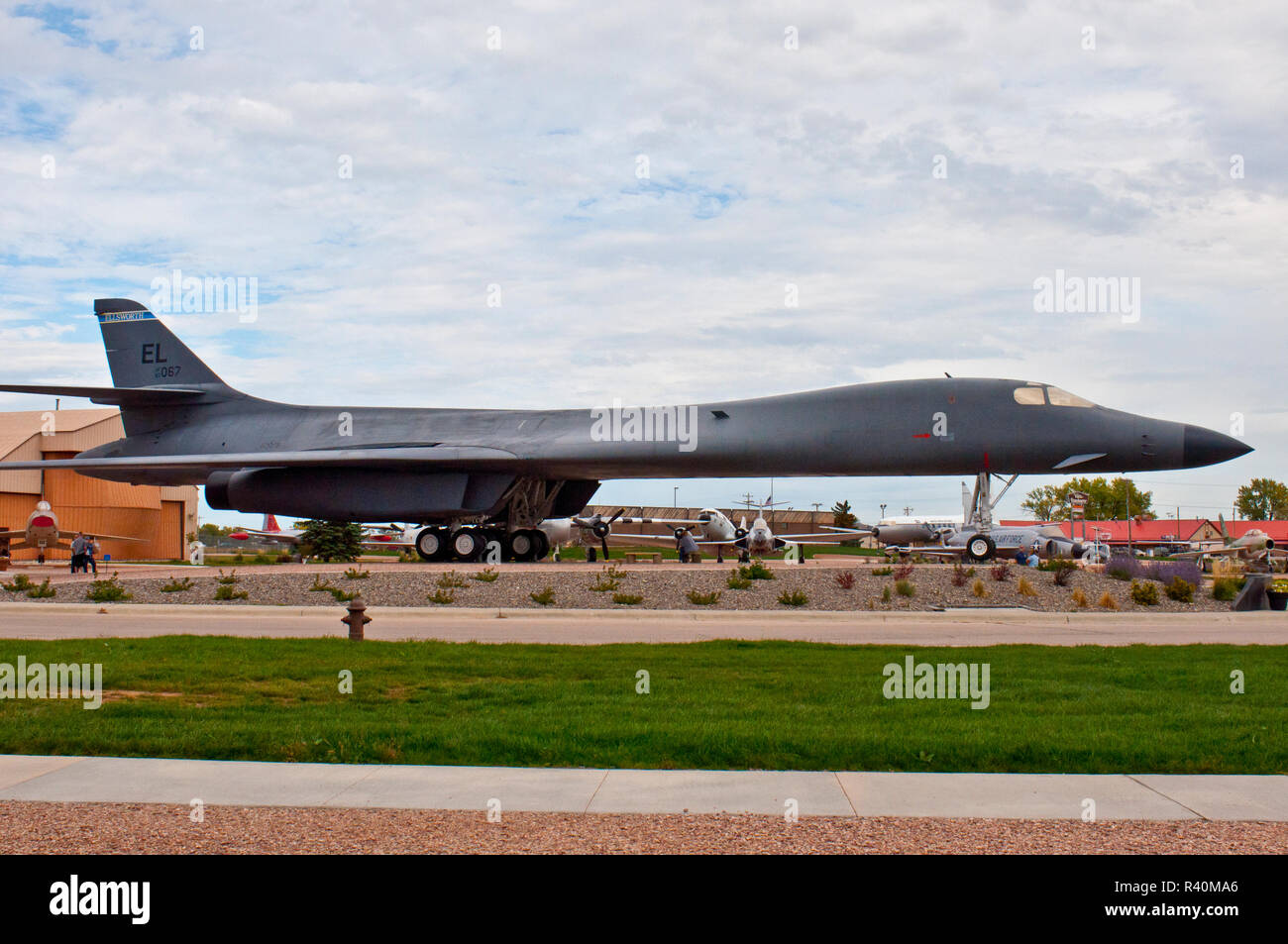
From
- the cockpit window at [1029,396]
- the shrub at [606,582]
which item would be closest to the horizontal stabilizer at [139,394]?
the shrub at [606,582]

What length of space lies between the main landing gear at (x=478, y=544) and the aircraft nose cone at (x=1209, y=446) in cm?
1508

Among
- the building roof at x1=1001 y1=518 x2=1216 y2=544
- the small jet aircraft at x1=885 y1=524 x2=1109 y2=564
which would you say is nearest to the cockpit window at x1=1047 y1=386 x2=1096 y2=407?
the small jet aircraft at x1=885 y1=524 x2=1109 y2=564

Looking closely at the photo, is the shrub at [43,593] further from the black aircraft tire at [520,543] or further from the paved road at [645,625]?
the black aircraft tire at [520,543]

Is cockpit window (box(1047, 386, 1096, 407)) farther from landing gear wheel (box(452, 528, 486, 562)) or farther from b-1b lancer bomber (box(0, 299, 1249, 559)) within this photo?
landing gear wheel (box(452, 528, 486, 562))

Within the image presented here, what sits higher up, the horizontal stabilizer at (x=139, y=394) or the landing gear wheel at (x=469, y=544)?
the horizontal stabilizer at (x=139, y=394)

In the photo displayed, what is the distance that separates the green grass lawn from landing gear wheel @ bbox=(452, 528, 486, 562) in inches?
562

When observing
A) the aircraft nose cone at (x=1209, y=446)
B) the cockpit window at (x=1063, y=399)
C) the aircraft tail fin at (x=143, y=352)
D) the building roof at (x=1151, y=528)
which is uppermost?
the aircraft tail fin at (x=143, y=352)

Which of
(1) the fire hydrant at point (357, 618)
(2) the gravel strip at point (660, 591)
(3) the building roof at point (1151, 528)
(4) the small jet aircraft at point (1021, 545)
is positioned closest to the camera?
(1) the fire hydrant at point (357, 618)

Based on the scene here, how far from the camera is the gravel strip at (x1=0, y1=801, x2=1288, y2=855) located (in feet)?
16.3

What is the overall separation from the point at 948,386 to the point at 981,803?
59.9 ft

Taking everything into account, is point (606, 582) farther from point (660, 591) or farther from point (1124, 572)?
point (1124, 572)

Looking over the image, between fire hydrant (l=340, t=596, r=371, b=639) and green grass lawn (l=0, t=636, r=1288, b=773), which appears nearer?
green grass lawn (l=0, t=636, r=1288, b=773)

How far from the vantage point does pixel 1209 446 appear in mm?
22000

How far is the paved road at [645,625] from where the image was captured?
15.4 meters
